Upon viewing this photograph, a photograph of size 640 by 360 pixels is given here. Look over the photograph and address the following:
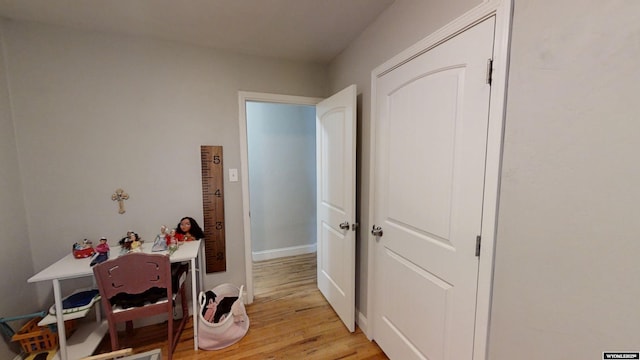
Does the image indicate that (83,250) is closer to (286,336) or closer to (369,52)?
(286,336)

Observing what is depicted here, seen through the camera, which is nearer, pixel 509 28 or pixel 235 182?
pixel 509 28

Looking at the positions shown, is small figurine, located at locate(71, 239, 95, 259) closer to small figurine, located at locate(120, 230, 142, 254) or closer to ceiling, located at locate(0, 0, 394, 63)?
small figurine, located at locate(120, 230, 142, 254)

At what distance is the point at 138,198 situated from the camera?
1986mm

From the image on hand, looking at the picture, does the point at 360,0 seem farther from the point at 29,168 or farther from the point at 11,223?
the point at 11,223

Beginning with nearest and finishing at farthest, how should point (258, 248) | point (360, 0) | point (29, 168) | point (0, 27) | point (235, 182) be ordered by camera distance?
point (360, 0) → point (0, 27) → point (29, 168) → point (235, 182) → point (258, 248)

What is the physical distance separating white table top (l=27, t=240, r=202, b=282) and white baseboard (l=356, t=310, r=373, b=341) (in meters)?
1.42

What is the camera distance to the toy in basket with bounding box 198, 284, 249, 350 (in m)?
1.76

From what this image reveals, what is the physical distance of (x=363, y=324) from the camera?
1936 mm

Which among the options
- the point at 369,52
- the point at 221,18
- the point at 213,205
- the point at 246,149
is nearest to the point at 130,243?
the point at 213,205

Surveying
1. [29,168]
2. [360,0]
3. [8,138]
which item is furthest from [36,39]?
[360,0]

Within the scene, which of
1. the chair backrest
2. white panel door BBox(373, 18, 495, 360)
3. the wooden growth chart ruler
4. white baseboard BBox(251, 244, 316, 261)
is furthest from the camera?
white baseboard BBox(251, 244, 316, 261)

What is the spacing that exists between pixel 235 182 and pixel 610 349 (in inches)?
92.2

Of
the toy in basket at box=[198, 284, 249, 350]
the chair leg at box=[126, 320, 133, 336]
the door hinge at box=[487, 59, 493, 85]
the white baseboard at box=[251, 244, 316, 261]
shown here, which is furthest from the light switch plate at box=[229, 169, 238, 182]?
the door hinge at box=[487, 59, 493, 85]

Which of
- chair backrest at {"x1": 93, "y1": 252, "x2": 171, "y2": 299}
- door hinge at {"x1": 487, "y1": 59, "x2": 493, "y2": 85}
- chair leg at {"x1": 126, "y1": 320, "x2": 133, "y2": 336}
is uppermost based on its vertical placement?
door hinge at {"x1": 487, "y1": 59, "x2": 493, "y2": 85}
